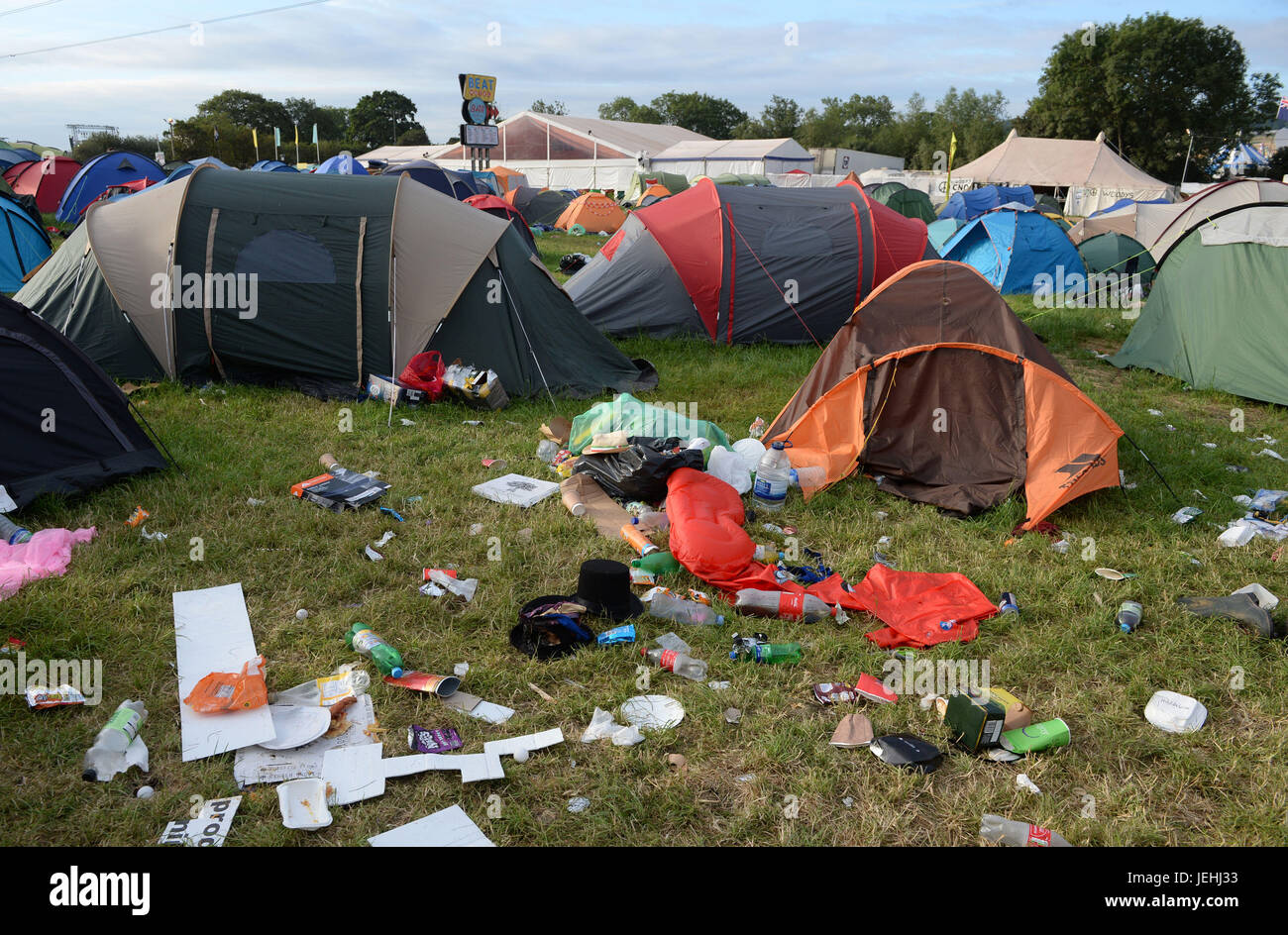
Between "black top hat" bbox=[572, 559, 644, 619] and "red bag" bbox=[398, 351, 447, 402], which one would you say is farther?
"red bag" bbox=[398, 351, 447, 402]

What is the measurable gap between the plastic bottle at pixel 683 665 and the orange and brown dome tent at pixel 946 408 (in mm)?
2113

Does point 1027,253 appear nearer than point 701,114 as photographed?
Yes

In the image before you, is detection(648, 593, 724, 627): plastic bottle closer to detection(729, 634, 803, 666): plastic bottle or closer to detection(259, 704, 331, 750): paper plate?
detection(729, 634, 803, 666): plastic bottle

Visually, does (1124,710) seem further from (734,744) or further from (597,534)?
(597,534)

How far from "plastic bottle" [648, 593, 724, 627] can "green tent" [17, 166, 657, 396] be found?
3.62 metres

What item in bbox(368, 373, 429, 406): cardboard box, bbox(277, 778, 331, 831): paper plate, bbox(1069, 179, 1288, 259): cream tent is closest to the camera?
bbox(277, 778, 331, 831): paper plate

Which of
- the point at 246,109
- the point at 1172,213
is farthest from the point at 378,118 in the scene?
the point at 1172,213

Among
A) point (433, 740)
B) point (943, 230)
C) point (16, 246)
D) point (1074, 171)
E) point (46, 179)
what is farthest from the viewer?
point (1074, 171)

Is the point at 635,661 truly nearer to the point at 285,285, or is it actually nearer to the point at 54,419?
the point at 54,419

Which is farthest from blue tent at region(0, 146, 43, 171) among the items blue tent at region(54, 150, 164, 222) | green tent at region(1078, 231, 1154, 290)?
green tent at region(1078, 231, 1154, 290)

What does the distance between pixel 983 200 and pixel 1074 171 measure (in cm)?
1922

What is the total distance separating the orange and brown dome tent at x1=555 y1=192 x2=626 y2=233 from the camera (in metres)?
23.3

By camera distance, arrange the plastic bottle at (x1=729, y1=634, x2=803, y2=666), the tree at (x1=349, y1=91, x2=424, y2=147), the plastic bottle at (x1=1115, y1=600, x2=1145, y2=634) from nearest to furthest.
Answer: the plastic bottle at (x1=729, y1=634, x2=803, y2=666) < the plastic bottle at (x1=1115, y1=600, x2=1145, y2=634) < the tree at (x1=349, y1=91, x2=424, y2=147)

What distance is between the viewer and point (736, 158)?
4200cm
